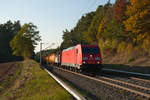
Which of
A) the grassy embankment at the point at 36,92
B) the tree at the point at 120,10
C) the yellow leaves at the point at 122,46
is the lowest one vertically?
the grassy embankment at the point at 36,92

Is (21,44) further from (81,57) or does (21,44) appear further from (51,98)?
(51,98)

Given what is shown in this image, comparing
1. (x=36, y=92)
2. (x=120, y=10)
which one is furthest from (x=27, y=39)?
(x=36, y=92)

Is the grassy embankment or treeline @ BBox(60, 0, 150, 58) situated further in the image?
treeline @ BBox(60, 0, 150, 58)

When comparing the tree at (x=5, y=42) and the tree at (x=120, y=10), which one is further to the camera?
the tree at (x=5, y=42)

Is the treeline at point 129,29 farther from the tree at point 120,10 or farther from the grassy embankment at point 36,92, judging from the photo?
the grassy embankment at point 36,92

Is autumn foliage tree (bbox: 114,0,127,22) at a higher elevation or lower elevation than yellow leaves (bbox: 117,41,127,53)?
higher

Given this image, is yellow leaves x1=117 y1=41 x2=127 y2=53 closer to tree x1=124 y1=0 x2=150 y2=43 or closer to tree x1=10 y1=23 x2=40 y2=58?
tree x1=124 y1=0 x2=150 y2=43

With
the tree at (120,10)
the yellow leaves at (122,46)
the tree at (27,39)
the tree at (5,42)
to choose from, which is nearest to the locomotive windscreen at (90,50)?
the yellow leaves at (122,46)

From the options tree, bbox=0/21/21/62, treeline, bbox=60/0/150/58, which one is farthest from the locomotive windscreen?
tree, bbox=0/21/21/62

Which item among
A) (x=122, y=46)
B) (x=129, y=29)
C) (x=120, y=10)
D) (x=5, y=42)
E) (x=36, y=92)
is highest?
(x=5, y=42)

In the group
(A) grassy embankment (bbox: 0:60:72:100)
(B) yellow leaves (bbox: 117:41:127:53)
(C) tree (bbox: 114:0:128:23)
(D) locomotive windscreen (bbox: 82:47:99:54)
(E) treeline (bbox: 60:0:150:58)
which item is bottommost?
(A) grassy embankment (bbox: 0:60:72:100)

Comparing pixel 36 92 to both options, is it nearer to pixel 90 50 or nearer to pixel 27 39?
pixel 90 50

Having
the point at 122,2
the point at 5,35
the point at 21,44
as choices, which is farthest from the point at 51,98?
the point at 5,35

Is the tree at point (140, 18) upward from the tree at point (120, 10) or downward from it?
downward
